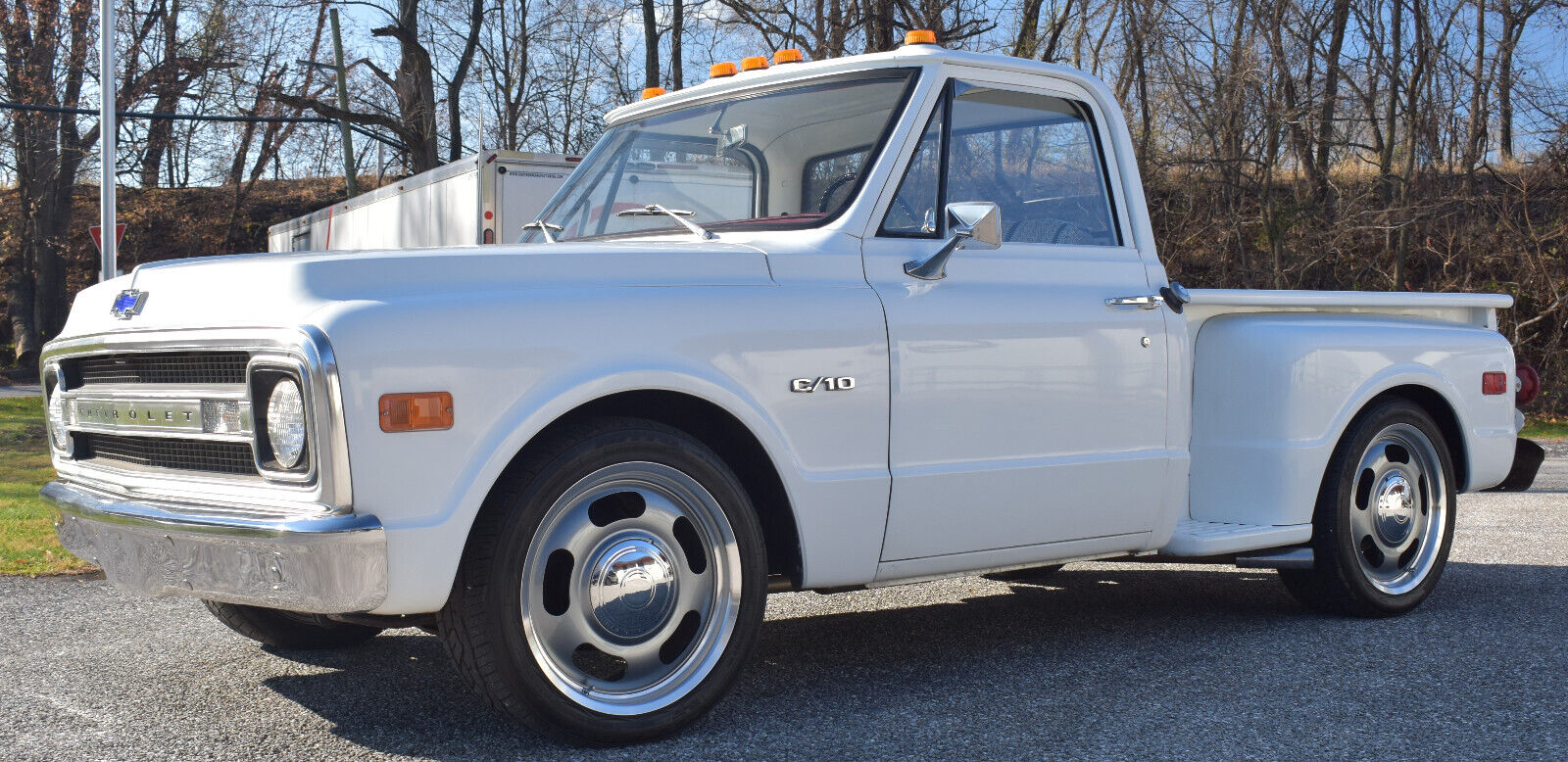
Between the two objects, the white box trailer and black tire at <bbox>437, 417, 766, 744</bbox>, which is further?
the white box trailer

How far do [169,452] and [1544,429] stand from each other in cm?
1772

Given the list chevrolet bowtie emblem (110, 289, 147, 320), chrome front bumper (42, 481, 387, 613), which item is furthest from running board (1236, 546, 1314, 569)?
chevrolet bowtie emblem (110, 289, 147, 320)

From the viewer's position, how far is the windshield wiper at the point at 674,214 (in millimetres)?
4271

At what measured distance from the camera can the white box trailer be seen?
40.8ft

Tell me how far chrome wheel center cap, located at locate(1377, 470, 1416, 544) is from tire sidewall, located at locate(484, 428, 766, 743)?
2955 mm

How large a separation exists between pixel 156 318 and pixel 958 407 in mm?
2214

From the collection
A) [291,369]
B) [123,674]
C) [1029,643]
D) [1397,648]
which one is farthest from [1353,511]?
[123,674]

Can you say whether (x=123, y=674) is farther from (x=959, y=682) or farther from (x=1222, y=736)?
(x=1222, y=736)

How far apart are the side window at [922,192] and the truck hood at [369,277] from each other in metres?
0.54

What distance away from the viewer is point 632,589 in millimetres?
3588

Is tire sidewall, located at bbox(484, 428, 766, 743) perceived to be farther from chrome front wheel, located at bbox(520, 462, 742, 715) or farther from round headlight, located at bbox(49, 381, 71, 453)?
round headlight, located at bbox(49, 381, 71, 453)

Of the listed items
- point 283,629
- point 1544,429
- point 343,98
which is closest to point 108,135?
point 343,98

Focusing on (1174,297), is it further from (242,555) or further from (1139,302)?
(242,555)

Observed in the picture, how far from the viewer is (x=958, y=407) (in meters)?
4.15
